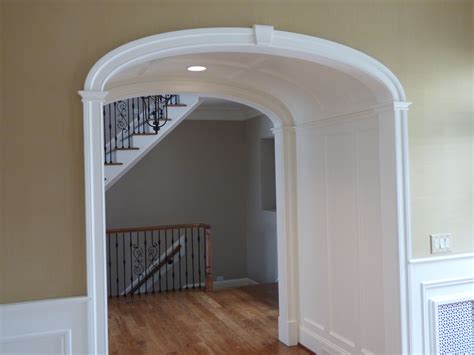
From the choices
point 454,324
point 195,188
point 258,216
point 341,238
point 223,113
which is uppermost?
point 223,113

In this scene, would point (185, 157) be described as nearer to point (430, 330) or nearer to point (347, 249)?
point (347, 249)

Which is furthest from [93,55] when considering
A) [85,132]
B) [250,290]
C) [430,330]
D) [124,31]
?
[250,290]

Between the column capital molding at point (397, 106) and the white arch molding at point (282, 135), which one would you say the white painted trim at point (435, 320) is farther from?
the column capital molding at point (397, 106)

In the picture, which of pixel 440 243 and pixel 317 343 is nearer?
pixel 440 243

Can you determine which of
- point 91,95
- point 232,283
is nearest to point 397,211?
point 91,95

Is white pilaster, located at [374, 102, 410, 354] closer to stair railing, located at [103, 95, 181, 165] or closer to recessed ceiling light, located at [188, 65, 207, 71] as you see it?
recessed ceiling light, located at [188, 65, 207, 71]

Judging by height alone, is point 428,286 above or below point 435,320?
above

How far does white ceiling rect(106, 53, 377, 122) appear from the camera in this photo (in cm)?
353

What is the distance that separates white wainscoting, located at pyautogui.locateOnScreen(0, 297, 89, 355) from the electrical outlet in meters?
2.40

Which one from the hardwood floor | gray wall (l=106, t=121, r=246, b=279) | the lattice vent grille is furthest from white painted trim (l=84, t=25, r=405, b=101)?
gray wall (l=106, t=121, r=246, b=279)

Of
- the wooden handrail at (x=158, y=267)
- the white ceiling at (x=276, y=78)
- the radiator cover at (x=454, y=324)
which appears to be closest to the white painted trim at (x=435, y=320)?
the radiator cover at (x=454, y=324)

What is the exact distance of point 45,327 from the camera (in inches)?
102

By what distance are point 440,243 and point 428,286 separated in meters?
0.32

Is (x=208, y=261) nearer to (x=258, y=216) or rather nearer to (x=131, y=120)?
(x=258, y=216)
